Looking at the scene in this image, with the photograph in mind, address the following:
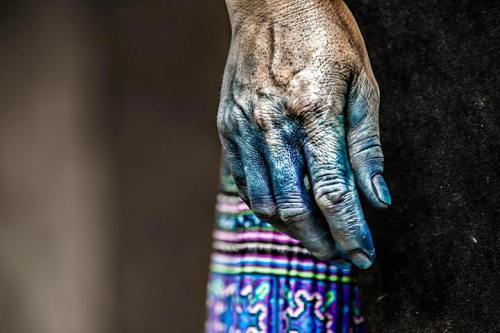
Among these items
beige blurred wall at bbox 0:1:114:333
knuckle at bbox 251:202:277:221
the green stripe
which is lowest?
the green stripe

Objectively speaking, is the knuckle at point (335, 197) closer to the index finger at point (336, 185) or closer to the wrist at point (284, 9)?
the index finger at point (336, 185)

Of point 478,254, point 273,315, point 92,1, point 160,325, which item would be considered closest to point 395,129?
point 478,254

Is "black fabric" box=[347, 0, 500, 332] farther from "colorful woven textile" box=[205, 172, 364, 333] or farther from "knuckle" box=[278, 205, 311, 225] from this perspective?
"knuckle" box=[278, 205, 311, 225]

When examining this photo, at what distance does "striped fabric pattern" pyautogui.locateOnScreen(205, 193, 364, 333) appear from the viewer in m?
1.39

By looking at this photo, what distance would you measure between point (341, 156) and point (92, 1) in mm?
2292

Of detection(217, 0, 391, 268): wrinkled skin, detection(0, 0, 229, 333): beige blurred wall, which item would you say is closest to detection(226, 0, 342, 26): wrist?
detection(217, 0, 391, 268): wrinkled skin

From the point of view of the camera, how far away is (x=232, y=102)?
1155 millimetres

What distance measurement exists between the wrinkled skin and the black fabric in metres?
0.19

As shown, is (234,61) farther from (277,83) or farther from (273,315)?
(273,315)

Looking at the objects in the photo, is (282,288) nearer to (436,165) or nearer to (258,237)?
(258,237)

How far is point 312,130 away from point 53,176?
243 centimetres

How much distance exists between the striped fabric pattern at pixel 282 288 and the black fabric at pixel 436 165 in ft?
0.15

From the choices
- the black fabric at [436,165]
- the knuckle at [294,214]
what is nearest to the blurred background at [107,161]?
the black fabric at [436,165]

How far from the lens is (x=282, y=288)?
1407mm
